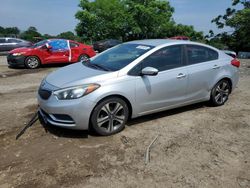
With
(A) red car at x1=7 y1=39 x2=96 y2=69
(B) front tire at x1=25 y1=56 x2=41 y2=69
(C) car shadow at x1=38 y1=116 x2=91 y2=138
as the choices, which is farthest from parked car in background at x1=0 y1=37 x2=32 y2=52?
(C) car shadow at x1=38 y1=116 x2=91 y2=138

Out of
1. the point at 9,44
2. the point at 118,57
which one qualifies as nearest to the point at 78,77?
the point at 118,57

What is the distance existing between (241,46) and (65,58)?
27228 mm

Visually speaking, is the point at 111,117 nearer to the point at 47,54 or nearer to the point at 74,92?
the point at 74,92

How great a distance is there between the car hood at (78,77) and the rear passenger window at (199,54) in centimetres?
177

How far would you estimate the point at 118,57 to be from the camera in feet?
17.6

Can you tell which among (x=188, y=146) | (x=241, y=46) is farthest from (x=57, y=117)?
(x=241, y=46)

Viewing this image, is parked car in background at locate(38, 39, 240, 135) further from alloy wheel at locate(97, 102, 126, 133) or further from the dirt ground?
the dirt ground

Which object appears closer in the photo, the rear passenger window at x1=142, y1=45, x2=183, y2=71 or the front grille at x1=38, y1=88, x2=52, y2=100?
the front grille at x1=38, y1=88, x2=52, y2=100

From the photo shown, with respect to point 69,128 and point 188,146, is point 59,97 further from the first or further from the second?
point 188,146

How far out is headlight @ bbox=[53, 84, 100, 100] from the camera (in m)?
4.35

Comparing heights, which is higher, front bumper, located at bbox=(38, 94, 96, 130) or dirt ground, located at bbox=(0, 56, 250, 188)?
front bumper, located at bbox=(38, 94, 96, 130)

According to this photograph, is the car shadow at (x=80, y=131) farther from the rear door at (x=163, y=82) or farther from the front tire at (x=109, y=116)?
the rear door at (x=163, y=82)

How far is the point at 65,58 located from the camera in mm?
13117

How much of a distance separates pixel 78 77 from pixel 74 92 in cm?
39
